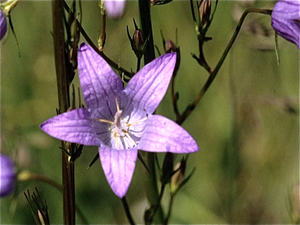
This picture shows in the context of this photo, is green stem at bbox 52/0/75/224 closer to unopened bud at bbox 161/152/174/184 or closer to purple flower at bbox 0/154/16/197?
purple flower at bbox 0/154/16/197

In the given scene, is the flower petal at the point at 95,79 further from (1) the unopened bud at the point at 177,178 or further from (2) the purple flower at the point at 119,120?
(1) the unopened bud at the point at 177,178

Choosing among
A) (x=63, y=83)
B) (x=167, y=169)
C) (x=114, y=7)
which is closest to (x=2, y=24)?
(x=63, y=83)

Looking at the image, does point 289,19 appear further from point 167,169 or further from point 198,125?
point 198,125

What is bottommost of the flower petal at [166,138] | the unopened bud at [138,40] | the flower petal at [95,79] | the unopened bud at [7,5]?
the flower petal at [166,138]

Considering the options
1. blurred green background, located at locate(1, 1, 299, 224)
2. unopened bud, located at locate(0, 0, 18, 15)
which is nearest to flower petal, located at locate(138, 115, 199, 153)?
unopened bud, located at locate(0, 0, 18, 15)

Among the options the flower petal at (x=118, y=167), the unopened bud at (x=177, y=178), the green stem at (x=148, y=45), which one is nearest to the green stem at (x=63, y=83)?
the flower petal at (x=118, y=167)

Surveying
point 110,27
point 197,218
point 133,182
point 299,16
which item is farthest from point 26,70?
point 299,16
